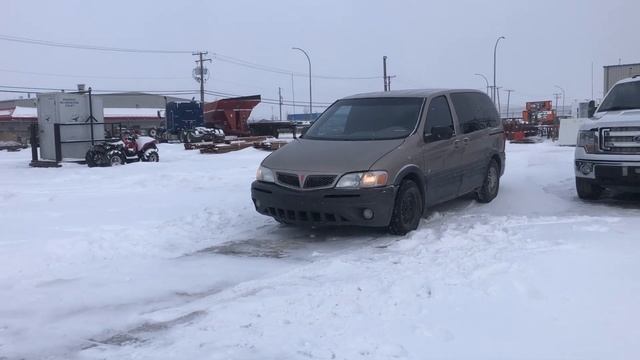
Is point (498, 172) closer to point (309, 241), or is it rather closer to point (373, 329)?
point (309, 241)

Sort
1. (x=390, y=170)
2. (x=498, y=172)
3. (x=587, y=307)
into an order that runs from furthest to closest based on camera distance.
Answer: (x=498, y=172) < (x=390, y=170) < (x=587, y=307)

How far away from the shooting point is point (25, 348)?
4.10m

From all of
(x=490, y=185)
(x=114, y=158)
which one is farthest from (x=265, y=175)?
(x=114, y=158)

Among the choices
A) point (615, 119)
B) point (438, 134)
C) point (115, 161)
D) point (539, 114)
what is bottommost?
point (115, 161)

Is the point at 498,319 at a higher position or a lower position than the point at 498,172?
lower

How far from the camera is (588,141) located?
862 centimetres

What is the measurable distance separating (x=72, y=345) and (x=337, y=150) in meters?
3.85

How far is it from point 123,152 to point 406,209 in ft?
49.1

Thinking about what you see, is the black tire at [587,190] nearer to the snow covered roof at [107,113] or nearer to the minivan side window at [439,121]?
the minivan side window at [439,121]

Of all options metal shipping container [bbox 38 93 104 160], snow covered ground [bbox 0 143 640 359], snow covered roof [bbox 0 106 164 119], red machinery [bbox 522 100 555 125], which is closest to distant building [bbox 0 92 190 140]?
snow covered roof [bbox 0 106 164 119]

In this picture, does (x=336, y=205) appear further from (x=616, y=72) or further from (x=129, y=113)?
(x=129, y=113)

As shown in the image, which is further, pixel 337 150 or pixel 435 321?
pixel 337 150

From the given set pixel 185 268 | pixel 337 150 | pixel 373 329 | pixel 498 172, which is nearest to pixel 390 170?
pixel 337 150

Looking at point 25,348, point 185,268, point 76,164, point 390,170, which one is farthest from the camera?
point 76,164
